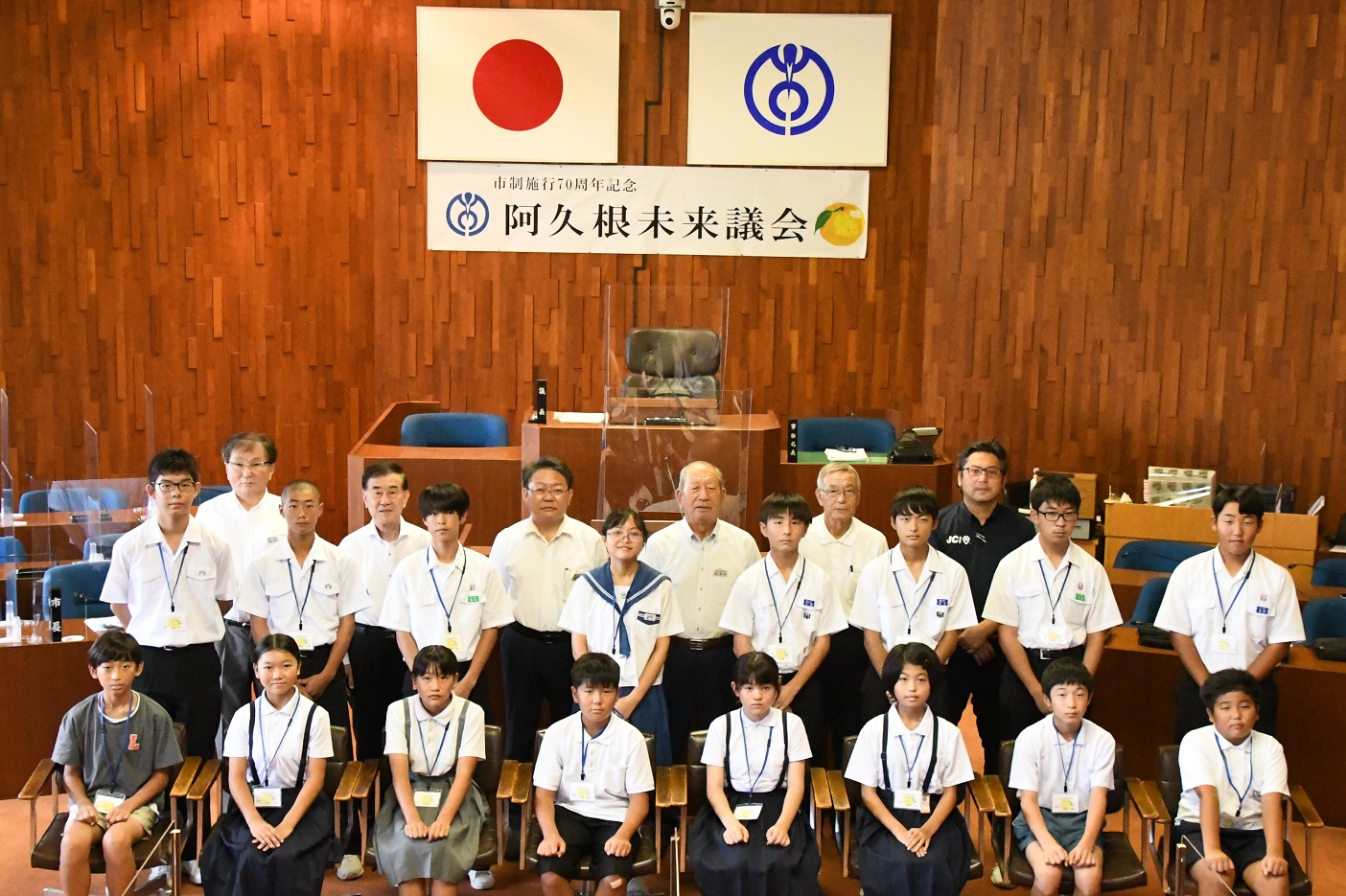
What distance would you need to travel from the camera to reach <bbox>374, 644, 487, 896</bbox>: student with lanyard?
164 inches

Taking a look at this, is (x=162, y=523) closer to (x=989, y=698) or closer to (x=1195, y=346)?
(x=989, y=698)

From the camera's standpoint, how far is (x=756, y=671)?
4289mm

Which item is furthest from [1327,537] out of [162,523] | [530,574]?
[162,523]

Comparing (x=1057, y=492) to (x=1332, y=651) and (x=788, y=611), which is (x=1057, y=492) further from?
(x=1332, y=651)

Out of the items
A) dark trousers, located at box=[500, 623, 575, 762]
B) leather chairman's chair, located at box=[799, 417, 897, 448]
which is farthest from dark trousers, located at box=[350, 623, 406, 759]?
leather chairman's chair, located at box=[799, 417, 897, 448]

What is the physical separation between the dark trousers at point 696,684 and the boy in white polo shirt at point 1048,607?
0.99 meters

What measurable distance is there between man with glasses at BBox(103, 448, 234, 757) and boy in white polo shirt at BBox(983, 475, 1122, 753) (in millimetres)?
2845

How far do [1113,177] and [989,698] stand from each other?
15.4ft

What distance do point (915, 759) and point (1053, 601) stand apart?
0.85 m

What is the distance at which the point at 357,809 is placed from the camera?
4.58 meters

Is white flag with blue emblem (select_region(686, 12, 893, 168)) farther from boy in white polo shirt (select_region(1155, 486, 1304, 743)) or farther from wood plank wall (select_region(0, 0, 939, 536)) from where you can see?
boy in white polo shirt (select_region(1155, 486, 1304, 743))

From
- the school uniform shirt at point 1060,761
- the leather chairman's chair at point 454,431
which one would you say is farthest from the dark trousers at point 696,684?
the leather chairman's chair at point 454,431

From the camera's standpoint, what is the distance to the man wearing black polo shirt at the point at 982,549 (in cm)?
494

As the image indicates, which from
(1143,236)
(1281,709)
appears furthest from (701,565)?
(1143,236)
